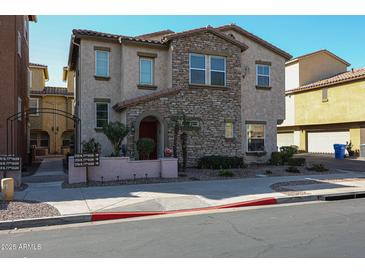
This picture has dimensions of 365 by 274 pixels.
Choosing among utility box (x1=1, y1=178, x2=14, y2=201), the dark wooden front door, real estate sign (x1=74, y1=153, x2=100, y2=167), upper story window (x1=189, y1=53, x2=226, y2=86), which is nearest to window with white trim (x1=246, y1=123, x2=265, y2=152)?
upper story window (x1=189, y1=53, x2=226, y2=86)

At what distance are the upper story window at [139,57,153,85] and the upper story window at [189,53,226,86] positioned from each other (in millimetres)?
2157

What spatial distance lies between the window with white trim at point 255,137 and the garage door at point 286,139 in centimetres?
1432

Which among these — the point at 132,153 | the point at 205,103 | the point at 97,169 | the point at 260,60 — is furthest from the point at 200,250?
the point at 260,60

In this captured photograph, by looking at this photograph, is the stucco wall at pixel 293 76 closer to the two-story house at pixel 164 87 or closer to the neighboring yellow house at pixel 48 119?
the two-story house at pixel 164 87

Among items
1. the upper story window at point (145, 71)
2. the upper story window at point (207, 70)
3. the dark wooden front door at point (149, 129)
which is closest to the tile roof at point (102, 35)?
the upper story window at point (145, 71)

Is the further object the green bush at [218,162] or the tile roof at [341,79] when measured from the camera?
the tile roof at [341,79]

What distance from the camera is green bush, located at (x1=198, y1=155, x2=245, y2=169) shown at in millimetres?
16828

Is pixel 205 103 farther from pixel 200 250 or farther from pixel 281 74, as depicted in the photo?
pixel 200 250

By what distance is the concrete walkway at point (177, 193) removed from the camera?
29.9 feet

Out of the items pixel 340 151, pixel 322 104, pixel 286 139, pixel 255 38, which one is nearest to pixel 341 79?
pixel 322 104

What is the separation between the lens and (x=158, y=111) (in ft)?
53.8

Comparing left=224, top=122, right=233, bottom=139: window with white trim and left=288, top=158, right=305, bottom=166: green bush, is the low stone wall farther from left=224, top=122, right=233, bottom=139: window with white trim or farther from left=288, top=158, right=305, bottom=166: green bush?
left=288, top=158, right=305, bottom=166: green bush

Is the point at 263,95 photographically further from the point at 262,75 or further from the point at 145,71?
the point at 145,71

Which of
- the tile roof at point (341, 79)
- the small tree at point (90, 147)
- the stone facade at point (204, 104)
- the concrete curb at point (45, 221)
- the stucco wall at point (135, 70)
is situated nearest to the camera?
the concrete curb at point (45, 221)
